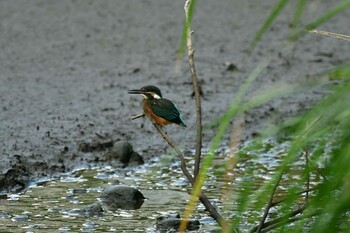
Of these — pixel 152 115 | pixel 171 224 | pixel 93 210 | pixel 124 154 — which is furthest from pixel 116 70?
pixel 171 224

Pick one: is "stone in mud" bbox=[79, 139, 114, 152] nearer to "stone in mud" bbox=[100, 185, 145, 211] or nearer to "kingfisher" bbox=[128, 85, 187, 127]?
"stone in mud" bbox=[100, 185, 145, 211]

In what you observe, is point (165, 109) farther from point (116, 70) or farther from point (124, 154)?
point (116, 70)

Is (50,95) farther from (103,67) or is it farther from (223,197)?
(223,197)

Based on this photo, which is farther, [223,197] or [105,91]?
[105,91]

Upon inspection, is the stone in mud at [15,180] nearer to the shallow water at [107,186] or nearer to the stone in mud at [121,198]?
the shallow water at [107,186]

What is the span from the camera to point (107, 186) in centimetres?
543

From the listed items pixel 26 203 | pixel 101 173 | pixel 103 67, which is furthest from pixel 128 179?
pixel 103 67

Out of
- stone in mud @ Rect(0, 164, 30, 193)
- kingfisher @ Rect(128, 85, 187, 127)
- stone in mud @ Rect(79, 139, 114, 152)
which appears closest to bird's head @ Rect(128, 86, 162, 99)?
kingfisher @ Rect(128, 85, 187, 127)

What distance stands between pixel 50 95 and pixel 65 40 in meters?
1.99

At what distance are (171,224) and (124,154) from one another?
1695mm

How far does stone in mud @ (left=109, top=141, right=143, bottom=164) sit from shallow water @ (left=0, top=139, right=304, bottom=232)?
0.09 metres

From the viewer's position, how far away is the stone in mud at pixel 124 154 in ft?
20.0

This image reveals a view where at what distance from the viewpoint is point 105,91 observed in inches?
307

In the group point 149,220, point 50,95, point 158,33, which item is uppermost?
point 158,33
